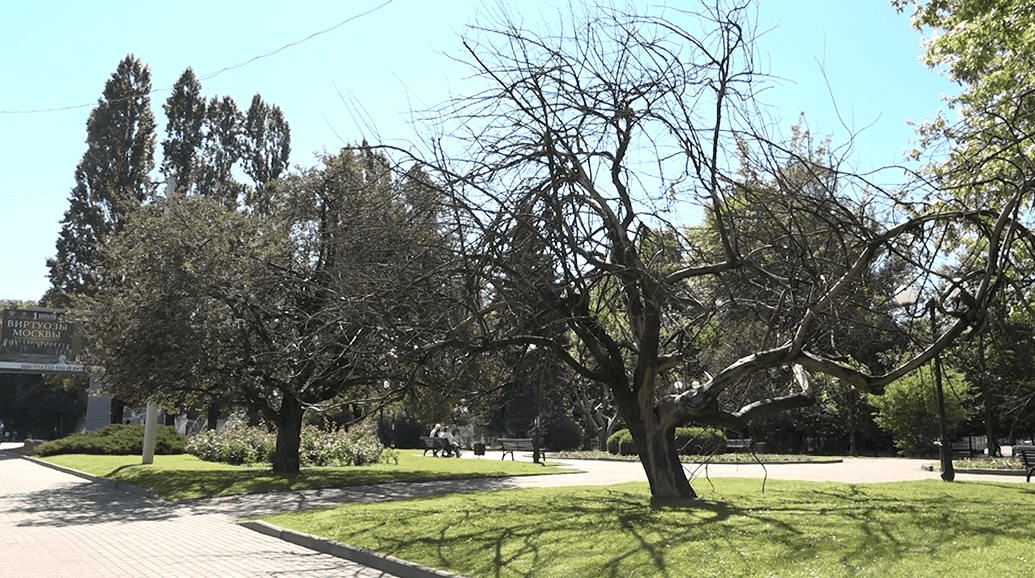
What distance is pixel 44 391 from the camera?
72000mm

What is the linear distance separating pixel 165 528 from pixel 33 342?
2764 centimetres

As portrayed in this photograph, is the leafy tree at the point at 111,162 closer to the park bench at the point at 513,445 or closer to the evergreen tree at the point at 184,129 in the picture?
the evergreen tree at the point at 184,129

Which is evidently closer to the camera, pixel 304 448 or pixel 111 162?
pixel 304 448

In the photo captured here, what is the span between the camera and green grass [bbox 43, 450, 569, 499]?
1994 centimetres

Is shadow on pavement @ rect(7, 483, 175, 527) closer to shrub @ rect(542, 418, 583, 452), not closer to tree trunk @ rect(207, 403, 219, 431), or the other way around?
tree trunk @ rect(207, 403, 219, 431)

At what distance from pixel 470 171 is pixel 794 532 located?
6038mm

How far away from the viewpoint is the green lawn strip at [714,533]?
7793mm

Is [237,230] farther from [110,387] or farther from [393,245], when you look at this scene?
[393,245]

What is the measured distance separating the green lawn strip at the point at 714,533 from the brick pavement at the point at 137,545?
87 cm

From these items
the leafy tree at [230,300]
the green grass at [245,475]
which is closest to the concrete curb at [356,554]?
the leafy tree at [230,300]

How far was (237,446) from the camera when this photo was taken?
30234mm

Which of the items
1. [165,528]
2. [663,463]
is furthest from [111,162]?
[663,463]

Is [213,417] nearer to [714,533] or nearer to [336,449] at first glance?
[336,449]

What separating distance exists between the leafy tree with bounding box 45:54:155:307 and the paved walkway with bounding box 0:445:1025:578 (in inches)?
1111
